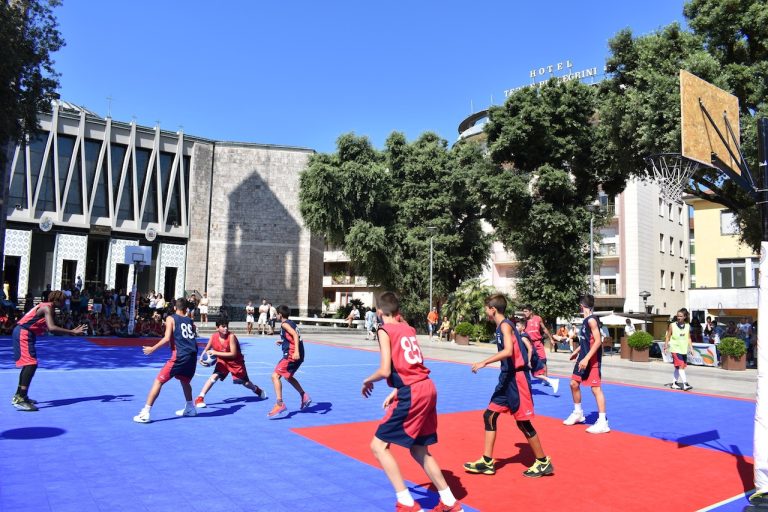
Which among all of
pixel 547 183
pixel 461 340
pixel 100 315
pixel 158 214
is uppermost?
pixel 158 214

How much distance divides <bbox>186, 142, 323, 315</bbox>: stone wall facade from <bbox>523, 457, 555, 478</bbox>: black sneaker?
1615 inches

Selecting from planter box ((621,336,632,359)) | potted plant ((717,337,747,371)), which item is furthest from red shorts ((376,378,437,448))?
planter box ((621,336,632,359))

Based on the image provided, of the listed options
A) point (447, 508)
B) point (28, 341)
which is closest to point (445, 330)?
point (28, 341)

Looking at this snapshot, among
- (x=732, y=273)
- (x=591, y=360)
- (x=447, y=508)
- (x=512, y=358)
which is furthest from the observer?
(x=732, y=273)

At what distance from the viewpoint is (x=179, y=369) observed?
28.9 feet

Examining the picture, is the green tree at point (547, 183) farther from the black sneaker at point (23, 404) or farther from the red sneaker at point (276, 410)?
the black sneaker at point (23, 404)

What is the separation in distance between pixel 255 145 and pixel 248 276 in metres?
10.6

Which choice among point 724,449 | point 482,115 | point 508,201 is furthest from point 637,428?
point 482,115

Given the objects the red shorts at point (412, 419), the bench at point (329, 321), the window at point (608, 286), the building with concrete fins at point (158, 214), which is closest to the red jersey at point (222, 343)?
the red shorts at point (412, 419)

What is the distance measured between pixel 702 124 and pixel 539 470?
492 centimetres

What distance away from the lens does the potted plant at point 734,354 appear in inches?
802

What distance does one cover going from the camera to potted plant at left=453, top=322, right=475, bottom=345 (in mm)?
A: 30109

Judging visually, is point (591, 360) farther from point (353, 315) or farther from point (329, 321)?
point (329, 321)

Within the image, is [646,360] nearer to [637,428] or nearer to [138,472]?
[637,428]
